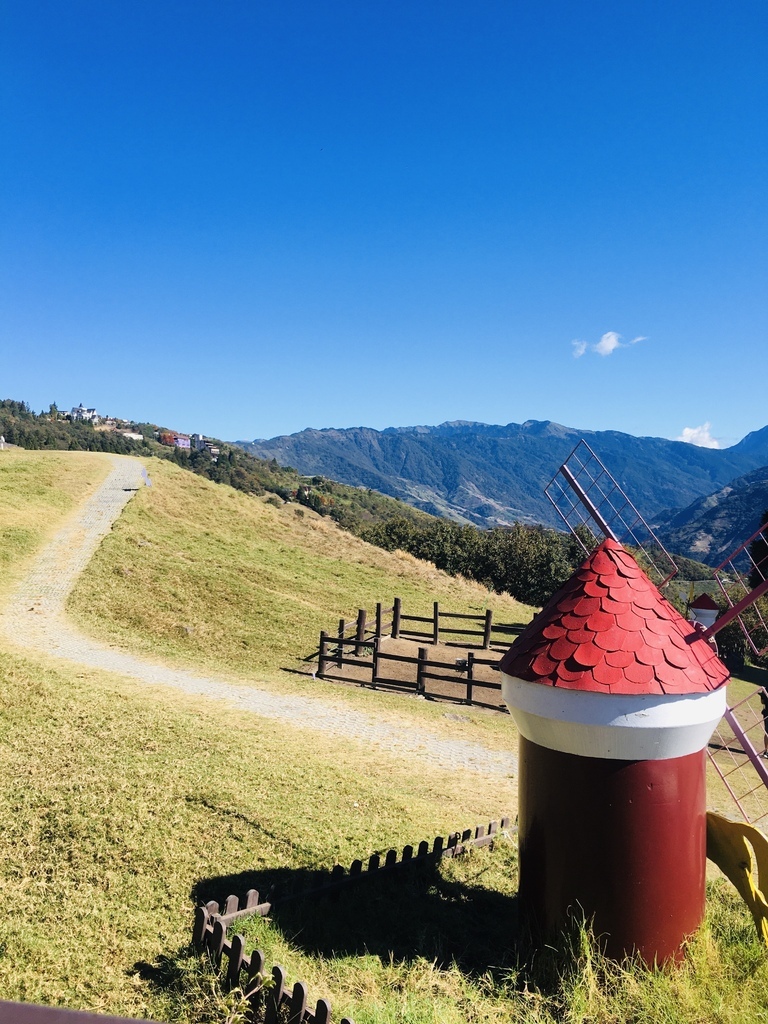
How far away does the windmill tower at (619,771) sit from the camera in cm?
512

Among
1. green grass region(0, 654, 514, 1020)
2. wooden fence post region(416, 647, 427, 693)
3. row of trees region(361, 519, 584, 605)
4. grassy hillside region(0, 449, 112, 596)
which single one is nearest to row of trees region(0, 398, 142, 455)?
grassy hillside region(0, 449, 112, 596)

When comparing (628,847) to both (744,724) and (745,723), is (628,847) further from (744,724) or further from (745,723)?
(744,724)

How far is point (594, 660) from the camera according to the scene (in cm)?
532

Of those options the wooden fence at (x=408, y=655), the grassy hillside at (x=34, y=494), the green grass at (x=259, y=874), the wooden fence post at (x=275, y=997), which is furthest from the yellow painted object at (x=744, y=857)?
the grassy hillside at (x=34, y=494)

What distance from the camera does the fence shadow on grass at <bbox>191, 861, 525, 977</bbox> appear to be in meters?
6.15

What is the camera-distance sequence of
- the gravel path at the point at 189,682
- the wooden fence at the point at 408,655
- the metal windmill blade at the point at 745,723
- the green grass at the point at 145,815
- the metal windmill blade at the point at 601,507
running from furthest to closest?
1. the wooden fence at the point at 408,655
2. the gravel path at the point at 189,682
3. the metal windmill blade at the point at 601,507
4. the green grass at the point at 145,815
5. the metal windmill blade at the point at 745,723

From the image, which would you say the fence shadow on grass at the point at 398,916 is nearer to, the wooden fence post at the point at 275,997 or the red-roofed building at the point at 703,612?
the wooden fence post at the point at 275,997

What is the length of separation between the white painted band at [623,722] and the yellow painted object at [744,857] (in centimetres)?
107

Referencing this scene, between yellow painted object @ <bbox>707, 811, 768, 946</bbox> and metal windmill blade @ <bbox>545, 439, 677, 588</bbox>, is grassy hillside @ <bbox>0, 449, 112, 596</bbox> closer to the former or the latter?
metal windmill blade @ <bbox>545, 439, 677, 588</bbox>

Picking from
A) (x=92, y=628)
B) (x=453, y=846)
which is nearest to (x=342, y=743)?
(x=453, y=846)

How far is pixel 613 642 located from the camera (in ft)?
17.8

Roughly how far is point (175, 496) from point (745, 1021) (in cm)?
3961

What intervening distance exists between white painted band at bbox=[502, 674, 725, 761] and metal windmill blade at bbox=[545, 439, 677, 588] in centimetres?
168

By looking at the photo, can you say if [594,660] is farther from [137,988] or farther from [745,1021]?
[137,988]
